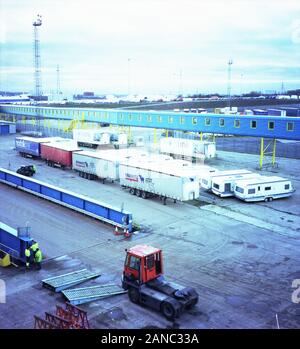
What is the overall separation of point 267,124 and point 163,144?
1376 cm

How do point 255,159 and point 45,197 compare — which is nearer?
point 45,197

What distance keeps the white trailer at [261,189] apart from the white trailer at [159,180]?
11.7 ft

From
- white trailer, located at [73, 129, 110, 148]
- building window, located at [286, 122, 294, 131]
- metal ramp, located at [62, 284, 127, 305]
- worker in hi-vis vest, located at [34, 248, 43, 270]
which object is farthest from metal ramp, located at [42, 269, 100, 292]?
white trailer, located at [73, 129, 110, 148]

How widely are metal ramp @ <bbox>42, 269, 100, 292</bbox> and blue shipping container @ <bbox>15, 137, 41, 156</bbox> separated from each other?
29723 millimetres

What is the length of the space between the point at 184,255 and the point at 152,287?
493 centimetres

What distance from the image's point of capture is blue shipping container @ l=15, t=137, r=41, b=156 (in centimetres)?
4433

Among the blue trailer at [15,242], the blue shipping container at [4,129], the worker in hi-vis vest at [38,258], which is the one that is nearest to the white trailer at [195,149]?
the blue trailer at [15,242]

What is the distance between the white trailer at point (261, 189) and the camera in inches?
1091

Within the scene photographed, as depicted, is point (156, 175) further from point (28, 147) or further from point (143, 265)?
point (28, 147)

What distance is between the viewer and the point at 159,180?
88.7 ft

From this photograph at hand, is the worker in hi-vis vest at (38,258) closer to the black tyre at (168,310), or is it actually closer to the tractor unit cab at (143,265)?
the tractor unit cab at (143,265)
